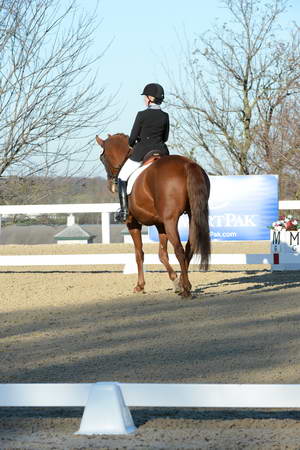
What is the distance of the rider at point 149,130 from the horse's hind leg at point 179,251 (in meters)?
1.24

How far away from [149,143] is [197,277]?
441cm

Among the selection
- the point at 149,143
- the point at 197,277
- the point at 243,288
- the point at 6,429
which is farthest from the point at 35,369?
the point at 197,277

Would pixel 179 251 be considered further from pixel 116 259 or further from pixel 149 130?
pixel 116 259

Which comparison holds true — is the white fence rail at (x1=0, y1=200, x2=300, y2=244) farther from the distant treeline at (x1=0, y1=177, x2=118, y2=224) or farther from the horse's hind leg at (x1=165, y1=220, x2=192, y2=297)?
the horse's hind leg at (x1=165, y1=220, x2=192, y2=297)

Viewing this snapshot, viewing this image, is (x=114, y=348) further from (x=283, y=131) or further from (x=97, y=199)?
(x=97, y=199)

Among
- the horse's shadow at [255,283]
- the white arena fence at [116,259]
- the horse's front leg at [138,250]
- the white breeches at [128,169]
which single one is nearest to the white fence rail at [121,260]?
the white arena fence at [116,259]

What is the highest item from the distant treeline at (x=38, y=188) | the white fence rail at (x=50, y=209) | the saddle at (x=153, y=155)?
the saddle at (x=153, y=155)

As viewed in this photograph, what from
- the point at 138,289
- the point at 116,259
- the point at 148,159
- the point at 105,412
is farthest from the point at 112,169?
the point at 105,412

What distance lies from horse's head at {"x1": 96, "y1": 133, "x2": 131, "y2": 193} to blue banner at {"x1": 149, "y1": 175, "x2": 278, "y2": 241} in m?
3.66

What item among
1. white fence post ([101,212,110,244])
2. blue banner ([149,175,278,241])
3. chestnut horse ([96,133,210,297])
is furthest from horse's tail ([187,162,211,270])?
white fence post ([101,212,110,244])

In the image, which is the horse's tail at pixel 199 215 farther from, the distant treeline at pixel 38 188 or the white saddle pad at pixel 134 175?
the distant treeline at pixel 38 188

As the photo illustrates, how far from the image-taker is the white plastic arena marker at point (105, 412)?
464cm

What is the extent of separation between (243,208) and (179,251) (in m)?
5.31

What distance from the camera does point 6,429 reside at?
5000 millimetres
